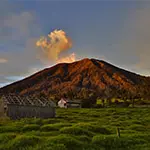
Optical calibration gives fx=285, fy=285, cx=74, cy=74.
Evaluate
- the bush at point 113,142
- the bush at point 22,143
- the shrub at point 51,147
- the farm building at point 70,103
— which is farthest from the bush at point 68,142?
the farm building at point 70,103

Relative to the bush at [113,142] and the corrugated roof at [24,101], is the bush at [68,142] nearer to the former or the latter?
the bush at [113,142]

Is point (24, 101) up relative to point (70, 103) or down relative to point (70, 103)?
down

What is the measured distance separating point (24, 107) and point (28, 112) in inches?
61.3

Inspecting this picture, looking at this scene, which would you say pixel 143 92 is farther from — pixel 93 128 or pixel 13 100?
pixel 93 128

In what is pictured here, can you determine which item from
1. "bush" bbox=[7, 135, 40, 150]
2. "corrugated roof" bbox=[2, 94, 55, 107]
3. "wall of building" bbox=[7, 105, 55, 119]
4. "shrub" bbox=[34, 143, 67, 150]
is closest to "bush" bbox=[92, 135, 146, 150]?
"shrub" bbox=[34, 143, 67, 150]

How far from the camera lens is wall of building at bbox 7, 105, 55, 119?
59.8 m

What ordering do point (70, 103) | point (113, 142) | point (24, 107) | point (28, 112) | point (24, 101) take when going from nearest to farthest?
point (113, 142)
point (24, 107)
point (28, 112)
point (24, 101)
point (70, 103)

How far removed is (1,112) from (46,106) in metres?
10.6

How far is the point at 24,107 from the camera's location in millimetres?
61938

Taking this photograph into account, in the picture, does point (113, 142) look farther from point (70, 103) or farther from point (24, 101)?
point (70, 103)

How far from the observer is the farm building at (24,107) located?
59.9 meters

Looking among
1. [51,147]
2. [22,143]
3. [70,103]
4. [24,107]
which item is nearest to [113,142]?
[51,147]

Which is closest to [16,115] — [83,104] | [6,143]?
[6,143]

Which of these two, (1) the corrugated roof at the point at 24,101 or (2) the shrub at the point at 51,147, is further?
(1) the corrugated roof at the point at 24,101
